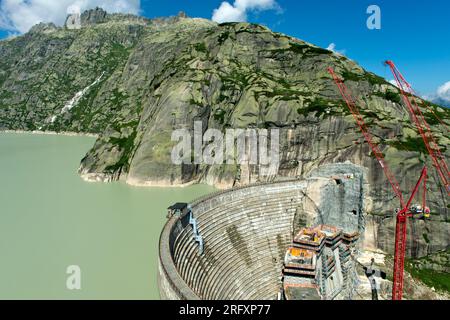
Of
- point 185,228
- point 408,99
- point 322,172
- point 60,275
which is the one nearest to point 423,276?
point 322,172

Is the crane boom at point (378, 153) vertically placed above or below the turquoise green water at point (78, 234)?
above

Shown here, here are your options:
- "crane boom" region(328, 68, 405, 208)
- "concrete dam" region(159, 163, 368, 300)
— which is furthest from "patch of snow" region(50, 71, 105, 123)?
"concrete dam" region(159, 163, 368, 300)

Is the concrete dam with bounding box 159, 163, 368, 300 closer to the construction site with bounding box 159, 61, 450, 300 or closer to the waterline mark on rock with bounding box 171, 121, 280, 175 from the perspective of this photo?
the construction site with bounding box 159, 61, 450, 300

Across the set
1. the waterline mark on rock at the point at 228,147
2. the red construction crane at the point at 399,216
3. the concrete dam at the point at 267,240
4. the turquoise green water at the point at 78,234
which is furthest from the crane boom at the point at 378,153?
the turquoise green water at the point at 78,234

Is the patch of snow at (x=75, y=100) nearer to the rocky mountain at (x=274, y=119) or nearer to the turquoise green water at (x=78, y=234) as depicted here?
the rocky mountain at (x=274, y=119)

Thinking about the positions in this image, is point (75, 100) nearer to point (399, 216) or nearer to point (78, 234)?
point (78, 234)

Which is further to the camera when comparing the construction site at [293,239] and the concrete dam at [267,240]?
the construction site at [293,239]

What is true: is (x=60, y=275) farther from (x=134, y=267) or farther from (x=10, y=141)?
(x=10, y=141)
